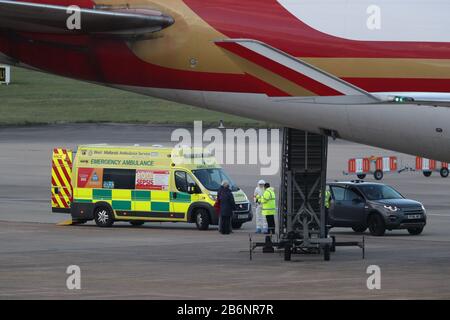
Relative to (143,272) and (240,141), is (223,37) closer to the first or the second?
(143,272)

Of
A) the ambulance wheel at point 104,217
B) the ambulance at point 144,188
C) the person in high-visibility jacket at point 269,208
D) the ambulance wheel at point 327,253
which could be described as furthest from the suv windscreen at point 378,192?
the ambulance wheel at point 327,253

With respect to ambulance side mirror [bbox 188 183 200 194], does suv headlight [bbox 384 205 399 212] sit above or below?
below

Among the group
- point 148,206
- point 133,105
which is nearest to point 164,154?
point 148,206

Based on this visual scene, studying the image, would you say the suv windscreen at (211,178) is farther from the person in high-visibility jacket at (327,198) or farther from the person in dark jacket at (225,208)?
the person in high-visibility jacket at (327,198)

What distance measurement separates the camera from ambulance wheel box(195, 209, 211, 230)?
48.9 m

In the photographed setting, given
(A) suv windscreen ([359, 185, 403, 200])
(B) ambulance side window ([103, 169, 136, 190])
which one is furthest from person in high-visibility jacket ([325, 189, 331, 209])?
(B) ambulance side window ([103, 169, 136, 190])

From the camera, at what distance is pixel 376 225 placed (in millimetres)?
47219

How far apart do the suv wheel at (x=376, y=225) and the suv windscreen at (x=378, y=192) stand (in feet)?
3.72

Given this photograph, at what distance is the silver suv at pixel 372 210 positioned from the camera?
47.0m

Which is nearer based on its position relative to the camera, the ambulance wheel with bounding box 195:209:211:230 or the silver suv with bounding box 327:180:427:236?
the silver suv with bounding box 327:180:427:236

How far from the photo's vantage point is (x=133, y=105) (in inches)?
4510

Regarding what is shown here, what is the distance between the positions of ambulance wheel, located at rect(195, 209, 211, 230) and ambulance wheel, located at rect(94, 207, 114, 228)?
10.5 feet

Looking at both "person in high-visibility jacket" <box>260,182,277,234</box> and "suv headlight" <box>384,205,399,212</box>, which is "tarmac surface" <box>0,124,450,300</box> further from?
"person in high-visibility jacket" <box>260,182,277,234</box>

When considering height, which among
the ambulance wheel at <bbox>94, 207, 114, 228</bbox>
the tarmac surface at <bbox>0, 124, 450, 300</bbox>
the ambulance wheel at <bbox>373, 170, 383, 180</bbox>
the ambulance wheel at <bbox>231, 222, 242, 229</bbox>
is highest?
the ambulance wheel at <bbox>373, 170, 383, 180</bbox>
